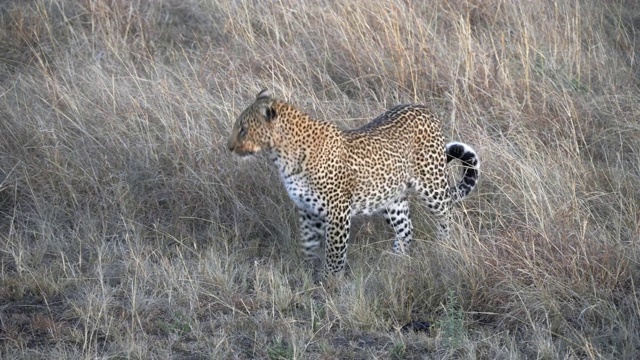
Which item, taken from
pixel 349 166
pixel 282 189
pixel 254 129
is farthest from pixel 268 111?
pixel 282 189

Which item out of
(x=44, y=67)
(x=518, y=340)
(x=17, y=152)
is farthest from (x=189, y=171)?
(x=518, y=340)

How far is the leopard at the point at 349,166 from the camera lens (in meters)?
7.04

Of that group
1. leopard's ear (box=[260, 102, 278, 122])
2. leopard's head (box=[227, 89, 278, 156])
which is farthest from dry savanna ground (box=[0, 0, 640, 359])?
leopard's ear (box=[260, 102, 278, 122])

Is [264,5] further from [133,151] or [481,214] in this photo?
[481,214]

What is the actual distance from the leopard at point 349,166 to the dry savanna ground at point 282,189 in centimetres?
19

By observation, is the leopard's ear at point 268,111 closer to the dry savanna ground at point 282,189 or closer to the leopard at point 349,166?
the leopard at point 349,166

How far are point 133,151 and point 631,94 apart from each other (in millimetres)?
3904

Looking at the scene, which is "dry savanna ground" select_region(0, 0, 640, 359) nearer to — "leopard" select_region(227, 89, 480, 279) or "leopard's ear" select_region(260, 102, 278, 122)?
"leopard" select_region(227, 89, 480, 279)

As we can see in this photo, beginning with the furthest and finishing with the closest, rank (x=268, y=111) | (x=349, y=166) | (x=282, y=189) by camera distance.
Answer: (x=282, y=189) → (x=349, y=166) → (x=268, y=111)

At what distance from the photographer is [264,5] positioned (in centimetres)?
1009

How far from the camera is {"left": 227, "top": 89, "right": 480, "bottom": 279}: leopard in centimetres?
704

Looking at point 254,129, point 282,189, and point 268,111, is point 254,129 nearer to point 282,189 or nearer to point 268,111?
point 268,111

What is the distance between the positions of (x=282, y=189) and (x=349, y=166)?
2.56 feet

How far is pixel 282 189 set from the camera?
25.8ft
